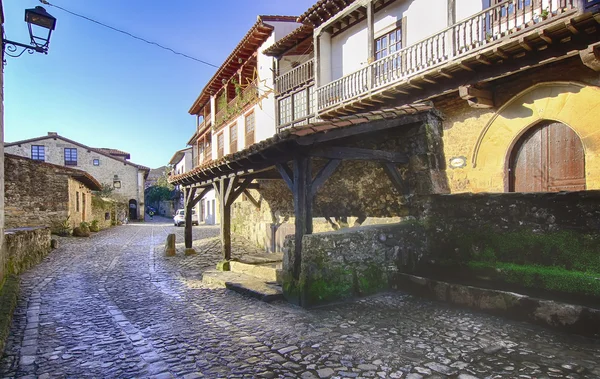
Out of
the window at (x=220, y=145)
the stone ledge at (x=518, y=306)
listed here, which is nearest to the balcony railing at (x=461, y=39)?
the stone ledge at (x=518, y=306)

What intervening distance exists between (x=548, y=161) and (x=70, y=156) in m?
35.9

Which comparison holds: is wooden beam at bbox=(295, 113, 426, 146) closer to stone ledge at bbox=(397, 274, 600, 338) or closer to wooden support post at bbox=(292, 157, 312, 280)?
wooden support post at bbox=(292, 157, 312, 280)

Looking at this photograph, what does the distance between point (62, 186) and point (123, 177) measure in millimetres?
18991

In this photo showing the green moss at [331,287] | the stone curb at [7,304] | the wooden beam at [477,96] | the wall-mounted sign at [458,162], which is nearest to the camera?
the stone curb at [7,304]

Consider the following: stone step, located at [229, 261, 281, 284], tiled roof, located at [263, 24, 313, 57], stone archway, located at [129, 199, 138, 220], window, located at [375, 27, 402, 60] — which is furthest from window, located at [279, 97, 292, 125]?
stone archway, located at [129, 199, 138, 220]

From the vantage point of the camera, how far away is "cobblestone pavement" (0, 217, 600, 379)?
3.13 metres

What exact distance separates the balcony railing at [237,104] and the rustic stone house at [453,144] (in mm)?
10453

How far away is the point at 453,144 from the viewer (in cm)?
702

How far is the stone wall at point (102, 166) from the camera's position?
102 ft

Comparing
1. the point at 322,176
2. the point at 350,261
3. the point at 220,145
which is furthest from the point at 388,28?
the point at 220,145

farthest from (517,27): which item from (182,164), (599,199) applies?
(182,164)

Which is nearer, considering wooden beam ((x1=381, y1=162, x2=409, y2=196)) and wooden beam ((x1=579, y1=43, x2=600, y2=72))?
wooden beam ((x1=579, y1=43, x2=600, y2=72))

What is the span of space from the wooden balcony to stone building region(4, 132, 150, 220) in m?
30.0

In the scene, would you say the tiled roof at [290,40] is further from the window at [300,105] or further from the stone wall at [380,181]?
the stone wall at [380,181]
